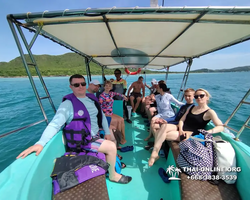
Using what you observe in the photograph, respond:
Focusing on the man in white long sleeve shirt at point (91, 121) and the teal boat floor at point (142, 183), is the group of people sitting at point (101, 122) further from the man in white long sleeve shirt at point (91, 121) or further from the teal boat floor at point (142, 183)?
the teal boat floor at point (142, 183)

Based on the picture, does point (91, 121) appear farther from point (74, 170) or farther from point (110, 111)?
point (110, 111)

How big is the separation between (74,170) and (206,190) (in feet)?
4.33

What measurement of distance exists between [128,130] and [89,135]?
6.12ft

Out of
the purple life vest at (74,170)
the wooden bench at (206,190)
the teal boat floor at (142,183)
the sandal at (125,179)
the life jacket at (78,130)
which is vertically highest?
the life jacket at (78,130)

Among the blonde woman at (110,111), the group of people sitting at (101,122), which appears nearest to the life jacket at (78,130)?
the group of people sitting at (101,122)

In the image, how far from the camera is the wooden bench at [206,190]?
1.15m

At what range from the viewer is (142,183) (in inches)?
68.3

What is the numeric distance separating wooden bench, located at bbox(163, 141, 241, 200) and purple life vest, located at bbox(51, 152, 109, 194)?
843 mm

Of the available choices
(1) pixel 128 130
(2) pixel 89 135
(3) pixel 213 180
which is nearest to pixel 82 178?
(2) pixel 89 135

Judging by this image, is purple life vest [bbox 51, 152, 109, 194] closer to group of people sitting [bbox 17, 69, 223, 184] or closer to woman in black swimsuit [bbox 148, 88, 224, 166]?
group of people sitting [bbox 17, 69, 223, 184]

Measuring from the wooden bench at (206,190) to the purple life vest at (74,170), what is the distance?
843mm

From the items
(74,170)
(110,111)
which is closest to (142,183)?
(74,170)

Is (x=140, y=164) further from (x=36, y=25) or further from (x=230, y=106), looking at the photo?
(x=230, y=106)

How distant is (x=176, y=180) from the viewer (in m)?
1.42
